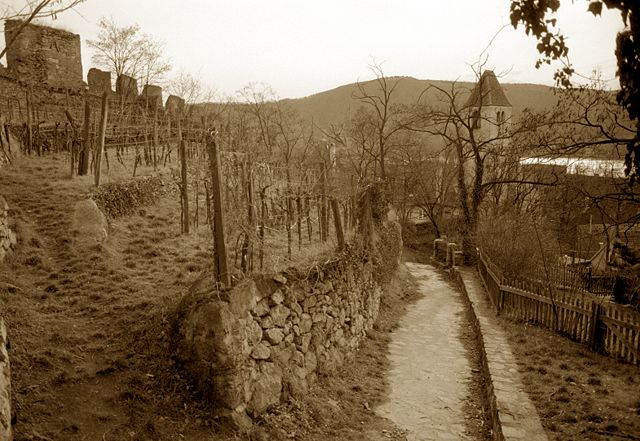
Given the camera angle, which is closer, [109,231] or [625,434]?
[625,434]

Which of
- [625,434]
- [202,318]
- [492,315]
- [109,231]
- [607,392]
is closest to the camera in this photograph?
[625,434]

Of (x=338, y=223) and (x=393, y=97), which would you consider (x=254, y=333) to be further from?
(x=393, y=97)

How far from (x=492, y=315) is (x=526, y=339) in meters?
2.74

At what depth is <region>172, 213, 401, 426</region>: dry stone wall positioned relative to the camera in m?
6.34

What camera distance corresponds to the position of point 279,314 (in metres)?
7.68

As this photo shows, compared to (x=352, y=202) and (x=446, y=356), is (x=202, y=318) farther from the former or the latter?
(x=352, y=202)

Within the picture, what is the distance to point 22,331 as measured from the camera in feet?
20.9

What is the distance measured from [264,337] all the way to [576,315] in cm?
702

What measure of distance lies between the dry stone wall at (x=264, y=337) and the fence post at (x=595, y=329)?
4732 millimetres

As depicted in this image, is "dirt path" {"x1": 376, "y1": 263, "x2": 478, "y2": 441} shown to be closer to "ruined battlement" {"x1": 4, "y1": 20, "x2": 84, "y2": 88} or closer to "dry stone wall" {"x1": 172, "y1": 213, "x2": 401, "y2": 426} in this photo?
"dry stone wall" {"x1": 172, "y1": 213, "x2": 401, "y2": 426}

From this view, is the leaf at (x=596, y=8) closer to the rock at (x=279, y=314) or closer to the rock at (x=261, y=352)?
the rock at (x=261, y=352)

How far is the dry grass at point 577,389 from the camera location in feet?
21.0

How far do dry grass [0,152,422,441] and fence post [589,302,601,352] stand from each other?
4.14 m

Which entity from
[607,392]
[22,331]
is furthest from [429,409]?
[22,331]
